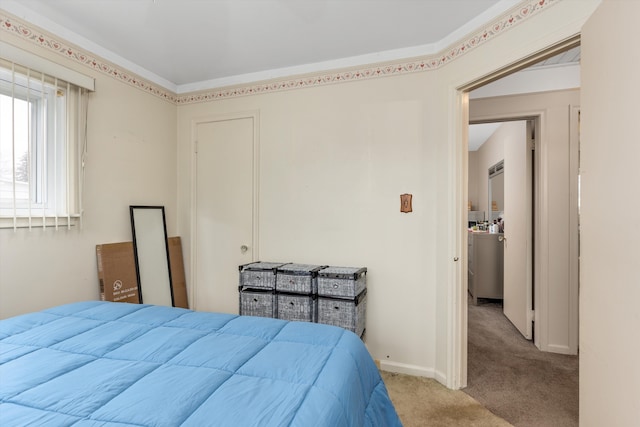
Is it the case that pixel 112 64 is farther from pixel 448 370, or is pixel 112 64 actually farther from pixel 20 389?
pixel 448 370

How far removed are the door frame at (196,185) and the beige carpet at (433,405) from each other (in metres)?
1.62

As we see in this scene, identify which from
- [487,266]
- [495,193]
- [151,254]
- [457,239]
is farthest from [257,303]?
[495,193]

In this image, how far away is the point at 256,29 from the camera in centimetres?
219

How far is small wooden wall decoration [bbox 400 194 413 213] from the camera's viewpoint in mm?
2439

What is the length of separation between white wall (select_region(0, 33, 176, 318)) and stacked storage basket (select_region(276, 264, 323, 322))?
4.72 feet

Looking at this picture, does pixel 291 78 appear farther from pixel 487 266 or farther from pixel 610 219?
pixel 487 266

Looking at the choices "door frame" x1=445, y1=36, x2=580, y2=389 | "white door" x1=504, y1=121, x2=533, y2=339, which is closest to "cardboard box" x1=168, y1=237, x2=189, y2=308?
"door frame" x1=445, y1=36, x2=580, y2=389

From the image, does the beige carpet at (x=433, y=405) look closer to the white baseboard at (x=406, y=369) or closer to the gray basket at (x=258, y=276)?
the white baseboard at (x=406, y=369)

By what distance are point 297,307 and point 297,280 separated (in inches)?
Result: 8.3

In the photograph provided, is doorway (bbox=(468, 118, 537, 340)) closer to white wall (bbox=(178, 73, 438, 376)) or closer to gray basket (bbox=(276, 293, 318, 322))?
white wall (bbox=(178, 73, 438, 376))

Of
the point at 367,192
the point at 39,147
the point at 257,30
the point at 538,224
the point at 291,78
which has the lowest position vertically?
the point at 538,224

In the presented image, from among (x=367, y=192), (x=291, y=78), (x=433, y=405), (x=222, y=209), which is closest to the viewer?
(x=433, y=405)

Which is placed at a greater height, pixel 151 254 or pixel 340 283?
pixel 151 254

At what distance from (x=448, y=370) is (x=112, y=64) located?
3.57 m
